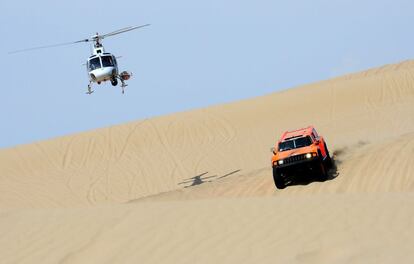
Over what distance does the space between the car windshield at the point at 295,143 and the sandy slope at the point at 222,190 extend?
1.10m

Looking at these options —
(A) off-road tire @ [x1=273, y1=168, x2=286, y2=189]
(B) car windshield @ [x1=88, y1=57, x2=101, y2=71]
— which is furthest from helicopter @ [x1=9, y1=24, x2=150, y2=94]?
(A) off-road tire @ [x1=273, y1=168, x2=286, y2=189]

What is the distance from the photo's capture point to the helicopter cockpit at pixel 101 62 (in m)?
22.8

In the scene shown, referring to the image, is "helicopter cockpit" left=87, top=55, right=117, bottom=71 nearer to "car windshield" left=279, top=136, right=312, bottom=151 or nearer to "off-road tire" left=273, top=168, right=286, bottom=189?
"car windshield" left=279, top=136, right=312, bottom=151

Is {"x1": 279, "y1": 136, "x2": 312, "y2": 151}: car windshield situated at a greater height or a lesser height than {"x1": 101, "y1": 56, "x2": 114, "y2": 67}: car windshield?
lesser

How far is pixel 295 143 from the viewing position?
16.3 meters

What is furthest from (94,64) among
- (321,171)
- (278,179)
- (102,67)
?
(321,171)

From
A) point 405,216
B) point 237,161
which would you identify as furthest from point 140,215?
point 237,161

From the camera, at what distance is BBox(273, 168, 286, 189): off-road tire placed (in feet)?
51.2

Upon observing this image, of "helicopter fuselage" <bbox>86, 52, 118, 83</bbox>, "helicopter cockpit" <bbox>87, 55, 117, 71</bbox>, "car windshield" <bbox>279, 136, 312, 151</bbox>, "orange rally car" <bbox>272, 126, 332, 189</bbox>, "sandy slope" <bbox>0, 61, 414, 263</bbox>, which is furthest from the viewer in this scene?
"helicopter cockpit" <bbox>87, 55, 117, 71</bbox>

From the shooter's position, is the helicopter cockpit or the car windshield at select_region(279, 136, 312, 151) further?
the helicopter cockpit

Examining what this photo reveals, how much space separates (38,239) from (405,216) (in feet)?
17.4

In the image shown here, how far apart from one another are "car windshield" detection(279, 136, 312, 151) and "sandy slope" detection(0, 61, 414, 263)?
1102mm

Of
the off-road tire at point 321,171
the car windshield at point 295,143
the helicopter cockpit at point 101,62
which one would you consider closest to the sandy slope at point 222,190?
the off-road tire at point 321,171

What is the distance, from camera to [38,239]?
9.29m
